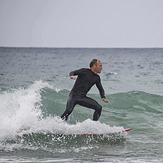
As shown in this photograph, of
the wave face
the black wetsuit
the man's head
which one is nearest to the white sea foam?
the wave face

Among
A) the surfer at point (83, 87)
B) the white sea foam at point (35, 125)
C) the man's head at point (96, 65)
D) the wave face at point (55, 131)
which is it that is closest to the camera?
the wave face at point (55, 131)

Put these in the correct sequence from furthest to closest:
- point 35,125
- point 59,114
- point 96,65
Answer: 1. point 59,114
2. point 35,125
3. point 96,65

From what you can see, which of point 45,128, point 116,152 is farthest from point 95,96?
point 116,152

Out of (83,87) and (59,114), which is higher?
(83,87)

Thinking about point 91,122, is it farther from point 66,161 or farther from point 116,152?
point 66,161

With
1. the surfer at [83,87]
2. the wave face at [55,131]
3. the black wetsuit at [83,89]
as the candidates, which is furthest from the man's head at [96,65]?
the wave face at [55,131]

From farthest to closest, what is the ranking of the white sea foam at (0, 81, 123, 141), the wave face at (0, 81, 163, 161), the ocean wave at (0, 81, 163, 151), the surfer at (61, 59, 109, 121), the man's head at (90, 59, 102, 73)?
1. the ocean wave at (0, 81, 163, 151)
2. the white sea foam at (0, 81, 123, 141)
3. the surfer at (61, 59, 109, 121)
4. the man's head at (90, 59, 102, 73)
5. the wave face at (0, 81, 163, 161)

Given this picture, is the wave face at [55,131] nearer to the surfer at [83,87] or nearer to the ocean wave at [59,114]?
the ocean wave at [59,114]

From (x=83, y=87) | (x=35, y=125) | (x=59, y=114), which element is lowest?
(x=35, y=125)

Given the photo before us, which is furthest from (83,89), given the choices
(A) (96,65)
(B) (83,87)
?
(A) (96,65)

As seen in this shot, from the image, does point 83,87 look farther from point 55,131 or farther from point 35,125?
point 35,125

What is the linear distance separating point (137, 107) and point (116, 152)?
863 cm

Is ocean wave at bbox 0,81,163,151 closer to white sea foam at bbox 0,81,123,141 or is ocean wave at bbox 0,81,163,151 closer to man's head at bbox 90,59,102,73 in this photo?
white sea foam at bbox 0,81,123,141

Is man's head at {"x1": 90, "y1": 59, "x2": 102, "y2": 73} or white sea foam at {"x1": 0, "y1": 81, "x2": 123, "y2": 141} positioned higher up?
man's head at {"x1": 90, "y1": 59, "x2": 102, "y2": 73}
